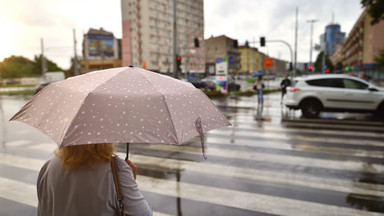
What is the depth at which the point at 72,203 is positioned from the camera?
161cm

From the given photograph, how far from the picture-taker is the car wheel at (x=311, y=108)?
12.0 metres

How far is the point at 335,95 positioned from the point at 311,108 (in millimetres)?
1008

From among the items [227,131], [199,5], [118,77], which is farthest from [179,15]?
[118,77]

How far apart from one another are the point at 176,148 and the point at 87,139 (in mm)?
5647

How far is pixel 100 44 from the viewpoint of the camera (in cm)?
8262

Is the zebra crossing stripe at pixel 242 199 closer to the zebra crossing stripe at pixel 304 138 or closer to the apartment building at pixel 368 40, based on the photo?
the zebra crossing stripe at pixel 304 138

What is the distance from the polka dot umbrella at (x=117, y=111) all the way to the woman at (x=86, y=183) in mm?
101

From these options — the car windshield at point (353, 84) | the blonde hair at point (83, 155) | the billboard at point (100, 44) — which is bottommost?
the blonde hair at point (83, 155)

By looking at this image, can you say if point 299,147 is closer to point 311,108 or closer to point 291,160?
point 291,160

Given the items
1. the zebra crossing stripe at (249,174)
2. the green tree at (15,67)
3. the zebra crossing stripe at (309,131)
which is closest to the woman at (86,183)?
the zebra crossing stripe at (249,174)

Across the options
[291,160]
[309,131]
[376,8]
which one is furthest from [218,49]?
[291,160]

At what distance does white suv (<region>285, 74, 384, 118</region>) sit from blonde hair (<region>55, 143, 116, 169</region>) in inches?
457

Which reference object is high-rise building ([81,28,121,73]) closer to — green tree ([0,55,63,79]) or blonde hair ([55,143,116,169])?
green tree ([0,55,63,79])

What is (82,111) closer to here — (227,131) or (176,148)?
(176,148)
